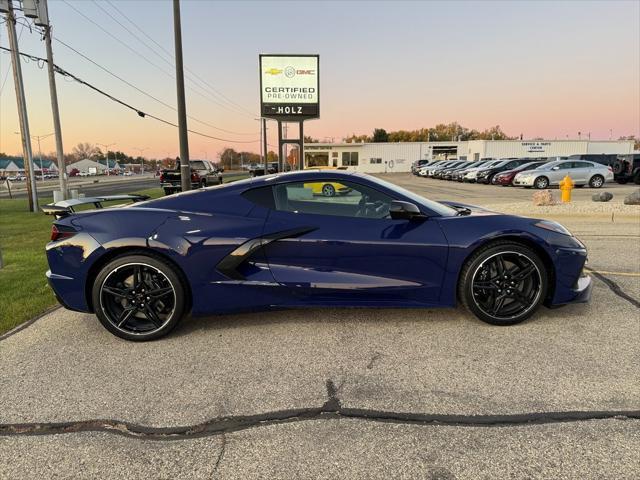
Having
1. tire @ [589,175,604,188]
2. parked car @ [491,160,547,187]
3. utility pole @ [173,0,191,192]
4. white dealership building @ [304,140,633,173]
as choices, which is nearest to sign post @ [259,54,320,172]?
utility pole @ [173,0,191,192]

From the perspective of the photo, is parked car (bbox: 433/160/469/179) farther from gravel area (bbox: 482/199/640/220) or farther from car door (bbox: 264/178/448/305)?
car door (bbox: 264/178/448/305)

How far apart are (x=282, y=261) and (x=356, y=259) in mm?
620

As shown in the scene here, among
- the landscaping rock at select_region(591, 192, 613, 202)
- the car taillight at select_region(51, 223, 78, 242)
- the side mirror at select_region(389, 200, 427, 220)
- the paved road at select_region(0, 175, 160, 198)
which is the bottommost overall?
the paved road at select_region(0, 175, 160, 198)

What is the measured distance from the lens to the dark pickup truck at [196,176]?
2089cm

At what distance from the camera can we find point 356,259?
3.33 metres

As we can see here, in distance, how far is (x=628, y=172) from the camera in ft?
74.5

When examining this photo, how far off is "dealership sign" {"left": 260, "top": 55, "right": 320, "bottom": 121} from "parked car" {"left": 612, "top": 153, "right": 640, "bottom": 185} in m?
17.8

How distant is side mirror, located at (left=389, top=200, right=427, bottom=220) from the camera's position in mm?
3318

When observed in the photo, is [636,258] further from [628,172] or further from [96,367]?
[628,172]

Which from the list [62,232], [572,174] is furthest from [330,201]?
[572,174]

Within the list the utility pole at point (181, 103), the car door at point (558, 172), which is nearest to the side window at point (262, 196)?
the utility pole at point (181, 103)

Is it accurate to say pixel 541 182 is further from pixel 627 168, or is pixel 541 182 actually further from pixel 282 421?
pixel 282 421

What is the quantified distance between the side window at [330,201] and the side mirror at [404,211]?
0.41 ft

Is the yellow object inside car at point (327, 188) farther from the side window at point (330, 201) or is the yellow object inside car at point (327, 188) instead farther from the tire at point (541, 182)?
the tire at point (541, 182)
